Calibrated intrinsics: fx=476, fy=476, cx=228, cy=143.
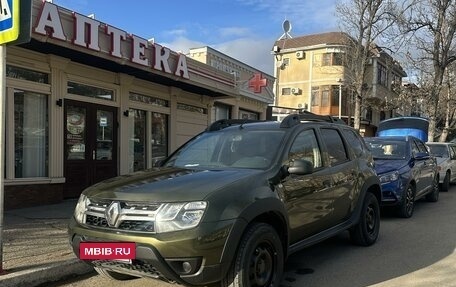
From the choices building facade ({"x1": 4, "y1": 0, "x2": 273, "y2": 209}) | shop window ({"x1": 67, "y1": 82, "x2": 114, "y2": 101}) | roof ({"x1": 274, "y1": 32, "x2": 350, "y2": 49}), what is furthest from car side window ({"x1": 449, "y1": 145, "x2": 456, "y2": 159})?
roof ({"x1": 274, "y1": 32, "x2": 350, "y2": 49})

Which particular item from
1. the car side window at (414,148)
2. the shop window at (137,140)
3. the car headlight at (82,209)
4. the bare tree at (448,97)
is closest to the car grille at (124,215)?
the car headlight at (82,209)

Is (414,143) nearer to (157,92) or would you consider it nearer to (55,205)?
(157,92)

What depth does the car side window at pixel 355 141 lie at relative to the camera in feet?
22.6

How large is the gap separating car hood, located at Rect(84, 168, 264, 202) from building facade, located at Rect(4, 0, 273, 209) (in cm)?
435

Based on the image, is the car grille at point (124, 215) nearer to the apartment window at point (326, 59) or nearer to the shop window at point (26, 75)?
the shop window at point (26, 75)

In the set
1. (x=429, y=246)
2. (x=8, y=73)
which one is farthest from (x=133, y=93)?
(x=429, y=246)

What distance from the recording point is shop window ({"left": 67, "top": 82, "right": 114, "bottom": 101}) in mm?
10383

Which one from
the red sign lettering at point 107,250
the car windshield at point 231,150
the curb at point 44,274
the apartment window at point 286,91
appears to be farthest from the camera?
the apartment window at point 286,91

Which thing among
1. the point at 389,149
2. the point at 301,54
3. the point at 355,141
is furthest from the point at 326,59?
the point at 355,141

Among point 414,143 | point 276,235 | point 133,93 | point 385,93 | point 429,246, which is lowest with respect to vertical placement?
point 429,246

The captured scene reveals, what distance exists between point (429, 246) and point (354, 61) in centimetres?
1841

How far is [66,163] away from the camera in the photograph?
10297mm

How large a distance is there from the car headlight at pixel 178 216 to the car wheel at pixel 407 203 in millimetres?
6548

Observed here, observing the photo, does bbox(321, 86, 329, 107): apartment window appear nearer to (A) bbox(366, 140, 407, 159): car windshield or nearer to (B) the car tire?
(A) bbox(366, 140, 407, 159): car windshield
